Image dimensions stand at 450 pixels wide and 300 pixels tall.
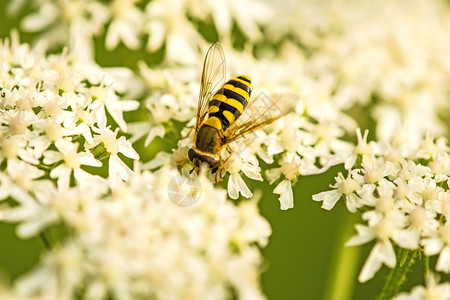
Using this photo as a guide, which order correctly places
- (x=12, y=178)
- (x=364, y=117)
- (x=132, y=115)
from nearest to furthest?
1. (x=12, y=178)
2. (x=132, y=115)
3. (x=364, y=117)

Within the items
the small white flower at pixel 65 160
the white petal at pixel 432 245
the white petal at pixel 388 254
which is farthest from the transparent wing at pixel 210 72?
the white petal at pixel 432 245

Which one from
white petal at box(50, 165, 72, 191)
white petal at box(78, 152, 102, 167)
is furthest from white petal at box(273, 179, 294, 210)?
white petal at box(50, 165, 72, 191)

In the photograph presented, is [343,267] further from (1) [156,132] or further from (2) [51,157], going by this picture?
(2) [51,157]

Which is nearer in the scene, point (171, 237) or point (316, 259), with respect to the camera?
point (171, 237)

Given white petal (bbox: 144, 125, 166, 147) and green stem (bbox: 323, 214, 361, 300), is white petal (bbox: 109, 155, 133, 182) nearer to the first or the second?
white petal (bbox: 144, 125, 166, 147)

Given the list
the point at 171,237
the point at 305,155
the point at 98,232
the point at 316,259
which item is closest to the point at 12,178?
the point at 98,232

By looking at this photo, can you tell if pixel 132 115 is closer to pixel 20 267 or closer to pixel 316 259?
pixel 20 267

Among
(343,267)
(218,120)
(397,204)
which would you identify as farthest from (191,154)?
(343,267)
